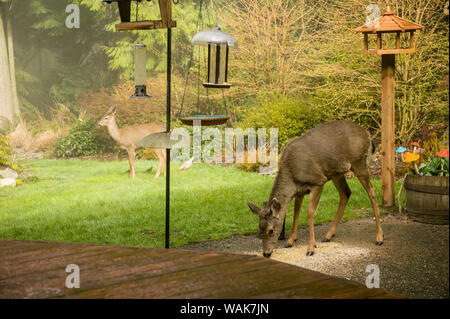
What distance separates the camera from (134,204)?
8.61m

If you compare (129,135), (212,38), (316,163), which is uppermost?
(212,38)

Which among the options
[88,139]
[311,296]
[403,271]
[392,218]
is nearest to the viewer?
[311,296]

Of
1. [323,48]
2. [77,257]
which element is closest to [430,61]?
[323,48]

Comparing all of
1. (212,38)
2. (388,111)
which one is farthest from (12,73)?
(212,38)

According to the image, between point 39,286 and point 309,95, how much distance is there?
10.8 metres

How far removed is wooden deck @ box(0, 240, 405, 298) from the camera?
4.73 ft

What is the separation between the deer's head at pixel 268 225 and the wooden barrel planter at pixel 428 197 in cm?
192

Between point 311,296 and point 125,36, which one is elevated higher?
point 125,36

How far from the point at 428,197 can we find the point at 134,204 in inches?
185

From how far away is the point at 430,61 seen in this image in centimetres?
928

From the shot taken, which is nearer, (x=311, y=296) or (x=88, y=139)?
(x=311, y=296)

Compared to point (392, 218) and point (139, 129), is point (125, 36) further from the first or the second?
point (392, 218)

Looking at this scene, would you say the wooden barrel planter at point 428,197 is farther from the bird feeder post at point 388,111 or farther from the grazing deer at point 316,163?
the bird feeder post at point 388,111

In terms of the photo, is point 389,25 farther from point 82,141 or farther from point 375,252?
point 82,141
